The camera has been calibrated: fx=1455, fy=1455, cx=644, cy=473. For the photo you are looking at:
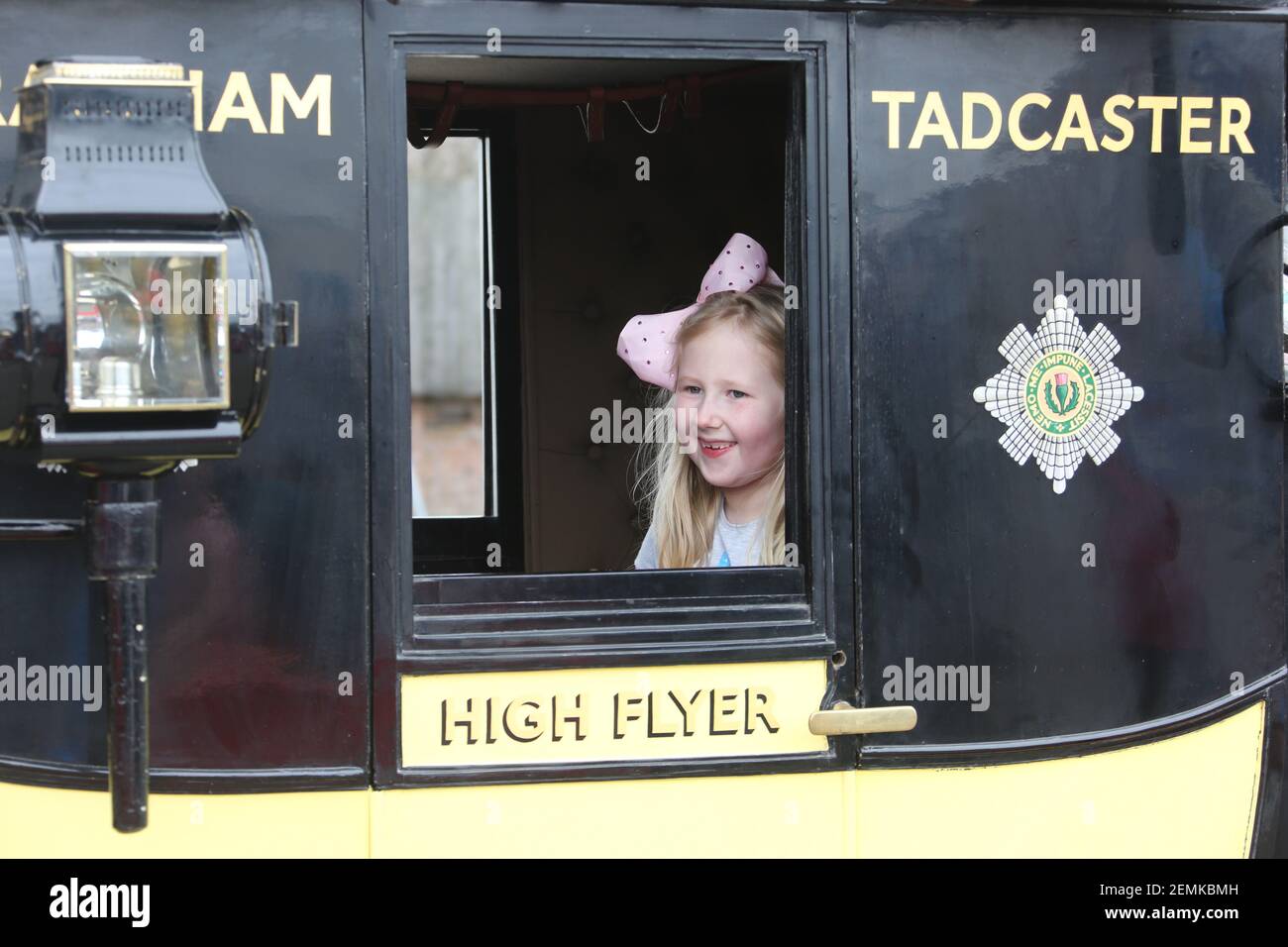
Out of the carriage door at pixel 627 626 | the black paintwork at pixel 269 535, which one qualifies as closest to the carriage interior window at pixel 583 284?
the carriage door at pixel 627 626

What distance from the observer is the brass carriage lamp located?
169 centimetres

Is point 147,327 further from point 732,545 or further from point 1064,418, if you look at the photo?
point 1064,418

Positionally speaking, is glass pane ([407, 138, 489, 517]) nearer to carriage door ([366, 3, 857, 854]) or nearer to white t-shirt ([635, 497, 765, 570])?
white t-shirt ([635, 497, 765, 570])

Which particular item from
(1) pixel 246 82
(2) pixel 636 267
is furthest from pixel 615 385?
(1) pixel 246 82

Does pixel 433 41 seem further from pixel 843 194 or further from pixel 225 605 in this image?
pixel 225 605

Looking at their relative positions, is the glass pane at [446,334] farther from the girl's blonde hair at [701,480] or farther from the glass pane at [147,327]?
the glass pane at [147,327]

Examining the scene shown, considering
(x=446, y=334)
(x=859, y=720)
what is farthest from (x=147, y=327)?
(x=446, y=334)

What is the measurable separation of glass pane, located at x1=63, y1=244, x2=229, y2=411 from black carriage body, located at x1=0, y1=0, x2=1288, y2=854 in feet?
0.92

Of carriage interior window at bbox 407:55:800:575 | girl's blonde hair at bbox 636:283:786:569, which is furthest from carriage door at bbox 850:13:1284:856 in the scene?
carriage interior window at bbox 407:55:800:575

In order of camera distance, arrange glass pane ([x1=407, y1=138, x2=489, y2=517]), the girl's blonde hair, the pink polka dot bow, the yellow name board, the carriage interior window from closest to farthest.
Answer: the yellow name board, the girl's blonde hair, the pink polka dot bow, the carriage interior window, glass pane ([x1=407, y1=138, x2=489, y2=517])

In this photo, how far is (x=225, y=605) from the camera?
2037 mm

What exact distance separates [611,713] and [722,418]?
0.70 metres

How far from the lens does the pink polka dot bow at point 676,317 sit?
2.74 m

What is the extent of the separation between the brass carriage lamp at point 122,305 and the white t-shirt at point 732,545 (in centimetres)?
104
